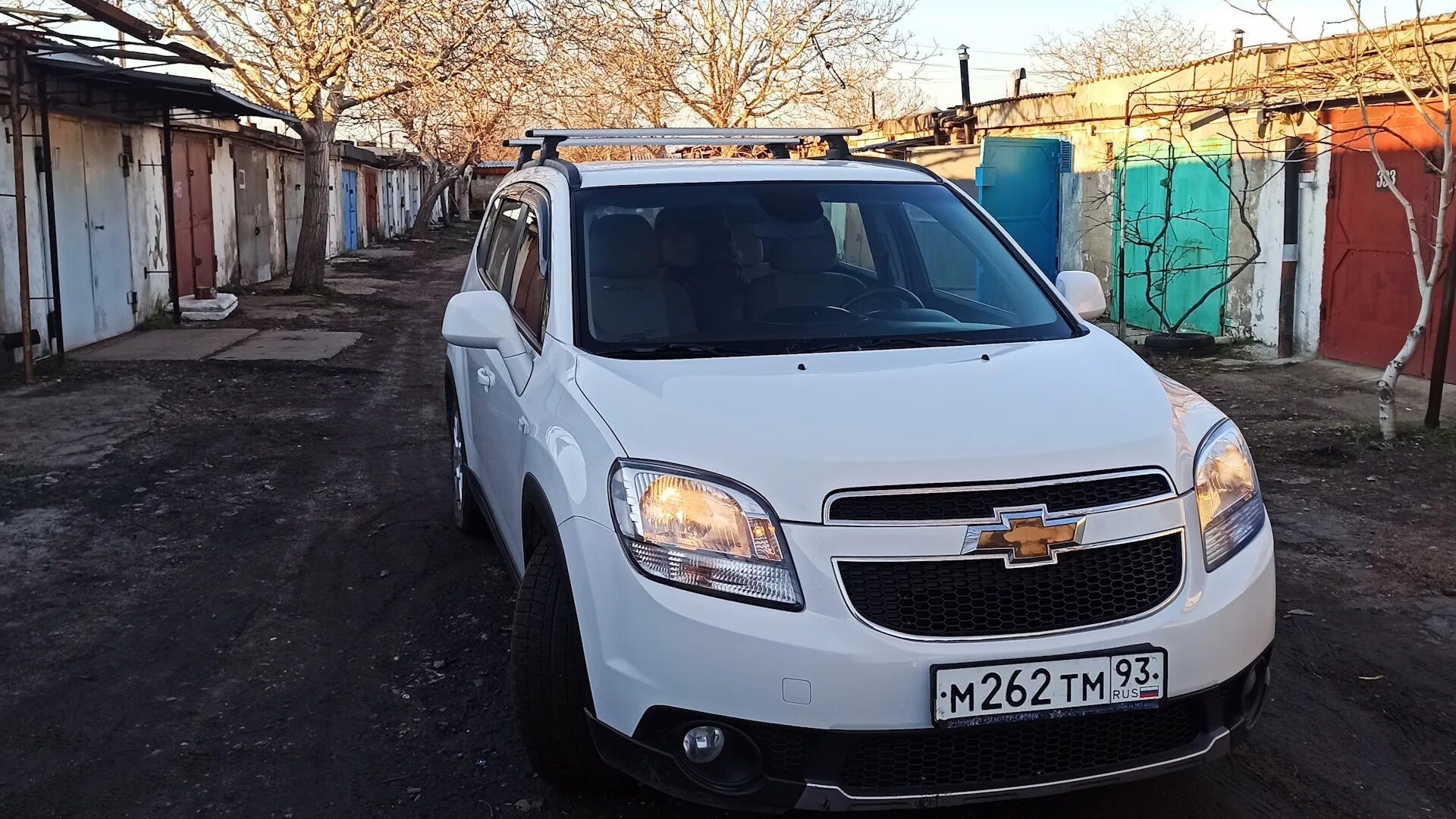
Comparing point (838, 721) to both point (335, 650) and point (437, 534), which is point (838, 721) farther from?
point (437, 534)

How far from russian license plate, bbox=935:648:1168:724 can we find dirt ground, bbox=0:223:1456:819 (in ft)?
2.26

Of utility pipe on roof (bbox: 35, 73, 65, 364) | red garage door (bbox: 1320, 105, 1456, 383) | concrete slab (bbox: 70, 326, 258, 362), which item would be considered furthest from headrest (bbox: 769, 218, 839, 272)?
concrete slab (bbox: 70, 326, 258, 362)

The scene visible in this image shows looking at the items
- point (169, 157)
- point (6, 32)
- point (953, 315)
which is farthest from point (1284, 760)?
point (169, 157)

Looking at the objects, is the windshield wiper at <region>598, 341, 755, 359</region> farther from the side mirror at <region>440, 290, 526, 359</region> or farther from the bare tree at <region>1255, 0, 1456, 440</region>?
the bare tree at <region>1255, 0, 1456, 440</region>

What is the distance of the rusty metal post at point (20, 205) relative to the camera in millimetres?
10445

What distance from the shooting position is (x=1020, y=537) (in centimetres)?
275

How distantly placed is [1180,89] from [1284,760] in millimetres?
11421

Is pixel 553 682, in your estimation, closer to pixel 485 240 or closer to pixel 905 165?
pixel 905 165

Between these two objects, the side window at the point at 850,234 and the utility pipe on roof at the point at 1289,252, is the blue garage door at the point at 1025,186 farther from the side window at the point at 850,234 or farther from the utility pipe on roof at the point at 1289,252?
the side window at the point at 850,234

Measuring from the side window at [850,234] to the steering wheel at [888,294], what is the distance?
27cm

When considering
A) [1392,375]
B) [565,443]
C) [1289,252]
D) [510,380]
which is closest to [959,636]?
[565,443]

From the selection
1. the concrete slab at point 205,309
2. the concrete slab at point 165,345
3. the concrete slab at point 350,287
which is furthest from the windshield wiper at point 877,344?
the concrete slab at point 350,287

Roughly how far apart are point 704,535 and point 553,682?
1.96 ft

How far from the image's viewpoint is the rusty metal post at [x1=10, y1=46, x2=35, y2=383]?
10445 mm
